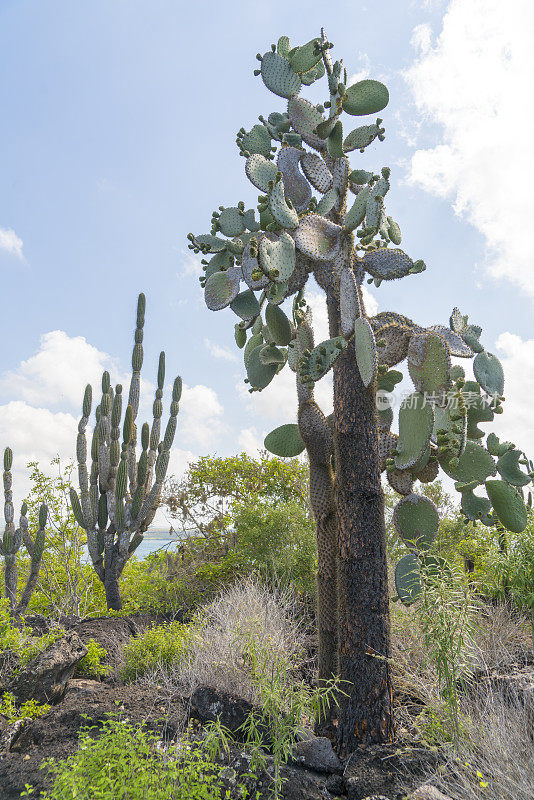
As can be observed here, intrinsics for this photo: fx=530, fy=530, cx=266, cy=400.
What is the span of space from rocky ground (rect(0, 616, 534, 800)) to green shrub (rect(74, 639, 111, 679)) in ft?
0.26

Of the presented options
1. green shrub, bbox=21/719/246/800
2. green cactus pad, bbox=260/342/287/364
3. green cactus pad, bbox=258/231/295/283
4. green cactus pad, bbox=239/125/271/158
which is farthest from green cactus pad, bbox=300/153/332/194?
green shrub, bbox=21/719/246/800

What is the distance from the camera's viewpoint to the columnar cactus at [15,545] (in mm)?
7777

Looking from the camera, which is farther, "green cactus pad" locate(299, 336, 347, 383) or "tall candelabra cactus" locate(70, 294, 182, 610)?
"tall candelabra cactus" locate(70, 294, 182, 610)

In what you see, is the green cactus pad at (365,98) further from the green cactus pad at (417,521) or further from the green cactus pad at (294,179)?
the green cactus pad at (417,521)

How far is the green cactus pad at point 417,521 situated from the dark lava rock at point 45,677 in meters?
3.07

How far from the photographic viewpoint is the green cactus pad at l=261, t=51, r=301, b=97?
3943mm

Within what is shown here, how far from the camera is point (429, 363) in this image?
11.7ft

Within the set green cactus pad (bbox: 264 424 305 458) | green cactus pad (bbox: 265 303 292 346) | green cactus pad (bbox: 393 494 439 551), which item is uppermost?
green cactus pad (bbox: 265 303 292 346)

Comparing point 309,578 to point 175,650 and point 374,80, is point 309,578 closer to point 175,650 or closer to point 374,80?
point 175,650

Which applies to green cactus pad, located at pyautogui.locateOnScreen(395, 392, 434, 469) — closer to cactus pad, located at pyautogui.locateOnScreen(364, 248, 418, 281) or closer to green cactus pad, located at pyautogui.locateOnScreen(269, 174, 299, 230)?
cactus pad, located at pyautogui.locateOnScreen(364, 248, 418, 281)

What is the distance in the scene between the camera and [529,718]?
2.99 meters

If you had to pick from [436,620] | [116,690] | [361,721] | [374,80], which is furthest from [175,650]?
[374,80]

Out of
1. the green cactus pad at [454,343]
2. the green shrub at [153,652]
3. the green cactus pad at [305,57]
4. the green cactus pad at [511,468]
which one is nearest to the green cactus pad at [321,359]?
the green cactus pad at [454,343]

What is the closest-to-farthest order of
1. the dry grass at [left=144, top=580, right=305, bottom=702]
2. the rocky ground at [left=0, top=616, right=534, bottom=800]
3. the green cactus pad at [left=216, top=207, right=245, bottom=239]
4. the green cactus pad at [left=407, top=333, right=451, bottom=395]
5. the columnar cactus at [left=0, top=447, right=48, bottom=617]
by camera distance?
the rocky ground at [left=0, top=616, right=534, bottom=800]
the green cactus pad at [left=407, top=333, right=451, bottom=395]
the dry grass at [left=144, top=580, right=305, bottom=702]
the green cactus pad at [left=216, top=207, right=245, bottom=239]
the columnar cactus at [left=0, top=447, right=48, bottom=617]
